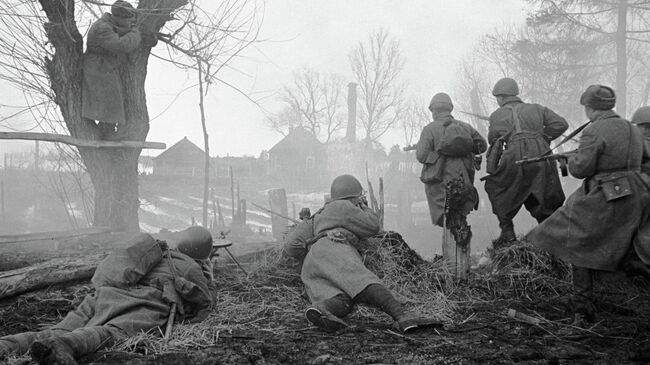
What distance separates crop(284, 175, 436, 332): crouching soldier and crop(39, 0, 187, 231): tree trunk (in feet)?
17.0

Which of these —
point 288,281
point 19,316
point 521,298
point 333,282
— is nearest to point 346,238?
point 333,282

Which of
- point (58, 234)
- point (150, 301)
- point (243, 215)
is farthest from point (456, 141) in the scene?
point (243, 215)

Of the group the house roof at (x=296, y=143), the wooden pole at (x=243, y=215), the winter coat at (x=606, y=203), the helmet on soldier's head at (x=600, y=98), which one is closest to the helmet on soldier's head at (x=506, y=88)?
the helmet on soldier's head at (x=600, y=98)

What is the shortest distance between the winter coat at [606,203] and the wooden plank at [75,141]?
7.36 m

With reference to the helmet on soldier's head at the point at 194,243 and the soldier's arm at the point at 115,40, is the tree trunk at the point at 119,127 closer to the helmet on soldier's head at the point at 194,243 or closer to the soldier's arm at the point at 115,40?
the soldier's arm at the point at 115,40

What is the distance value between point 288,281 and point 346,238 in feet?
4.10

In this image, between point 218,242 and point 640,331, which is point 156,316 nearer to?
point 218,242

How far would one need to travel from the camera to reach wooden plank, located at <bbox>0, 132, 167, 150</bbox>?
7.98 metres

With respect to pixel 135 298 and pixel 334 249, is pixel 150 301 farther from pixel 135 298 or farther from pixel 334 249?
pixel 334 249

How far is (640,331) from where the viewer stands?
13.3 feet

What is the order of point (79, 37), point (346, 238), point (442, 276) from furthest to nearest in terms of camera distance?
1. point (79, 37)
2. point (442, 276)
3. point (346, 238)

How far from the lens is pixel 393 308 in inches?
169

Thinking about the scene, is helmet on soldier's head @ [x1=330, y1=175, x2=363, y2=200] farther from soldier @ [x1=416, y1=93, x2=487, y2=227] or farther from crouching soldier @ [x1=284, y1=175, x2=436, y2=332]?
soldier @ [x1=416, y1=93, x2=487, y2=227]

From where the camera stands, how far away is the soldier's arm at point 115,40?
8203 millimetres
